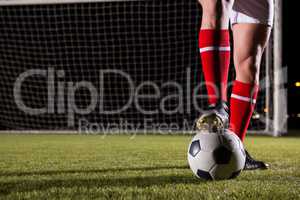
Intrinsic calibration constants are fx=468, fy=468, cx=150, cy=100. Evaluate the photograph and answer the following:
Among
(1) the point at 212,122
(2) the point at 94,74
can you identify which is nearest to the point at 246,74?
(1) the point at 212,122

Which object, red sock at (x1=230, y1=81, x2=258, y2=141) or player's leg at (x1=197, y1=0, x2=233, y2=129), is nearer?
player's leg at (x1=197, y1=0, x2=233, y2=129)

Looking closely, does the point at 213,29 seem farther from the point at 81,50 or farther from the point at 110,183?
the point at 81,50

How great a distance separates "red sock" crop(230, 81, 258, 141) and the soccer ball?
28.7 inches

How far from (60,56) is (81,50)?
93cm

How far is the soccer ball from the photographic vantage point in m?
2.44

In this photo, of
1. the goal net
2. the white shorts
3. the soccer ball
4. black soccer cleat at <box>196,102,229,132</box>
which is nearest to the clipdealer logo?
the goal net

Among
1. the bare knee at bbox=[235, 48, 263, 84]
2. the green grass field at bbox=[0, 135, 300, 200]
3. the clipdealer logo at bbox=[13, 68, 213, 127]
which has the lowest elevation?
the clipdealer logo at bbox=[13, 68, 213, 127]

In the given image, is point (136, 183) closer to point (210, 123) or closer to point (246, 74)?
point (210, 123)

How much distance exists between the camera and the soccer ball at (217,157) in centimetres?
244

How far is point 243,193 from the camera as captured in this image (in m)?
2.10

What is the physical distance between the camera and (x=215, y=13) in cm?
303

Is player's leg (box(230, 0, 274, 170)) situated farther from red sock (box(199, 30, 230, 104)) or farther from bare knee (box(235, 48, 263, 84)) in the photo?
red sock (box(199, 30, 230, 104))

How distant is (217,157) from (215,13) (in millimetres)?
1049

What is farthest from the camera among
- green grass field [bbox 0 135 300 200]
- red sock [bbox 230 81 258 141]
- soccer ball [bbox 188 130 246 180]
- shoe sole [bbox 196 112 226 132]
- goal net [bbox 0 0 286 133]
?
goal net [bbox 0 0 286 133]
